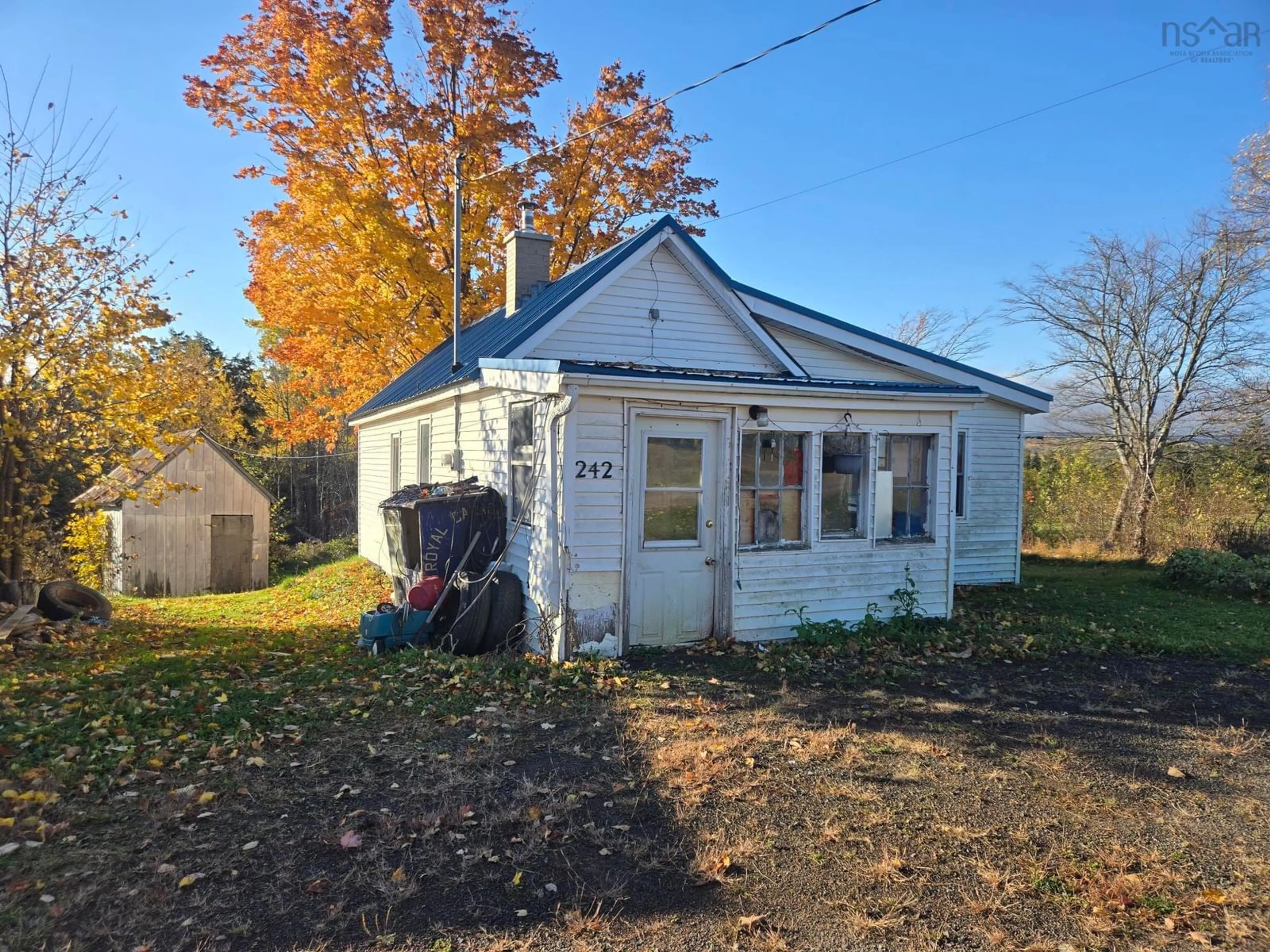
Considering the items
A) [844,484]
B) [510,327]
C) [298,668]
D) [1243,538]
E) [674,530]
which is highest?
[510,327]

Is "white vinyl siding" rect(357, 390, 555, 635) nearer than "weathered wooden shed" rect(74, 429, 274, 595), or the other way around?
"white vinyl siding" rect(357, 390, 555, 635)

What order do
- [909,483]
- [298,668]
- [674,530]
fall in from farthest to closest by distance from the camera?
[909,483] → [674,530] → [298,668]

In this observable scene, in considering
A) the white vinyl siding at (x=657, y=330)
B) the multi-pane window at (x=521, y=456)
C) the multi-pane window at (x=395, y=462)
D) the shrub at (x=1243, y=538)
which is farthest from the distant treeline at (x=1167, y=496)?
the multi-pane window at (x=395, y=462)

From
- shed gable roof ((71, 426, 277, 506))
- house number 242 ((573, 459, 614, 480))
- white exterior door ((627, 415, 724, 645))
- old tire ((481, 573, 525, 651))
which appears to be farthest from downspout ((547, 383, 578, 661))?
shed gable roof ((71, 426, 277, 506))

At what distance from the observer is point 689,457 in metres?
7.95

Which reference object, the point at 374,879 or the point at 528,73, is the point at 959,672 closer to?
the point at 374,879

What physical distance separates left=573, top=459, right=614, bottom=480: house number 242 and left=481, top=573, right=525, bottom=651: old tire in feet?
5.52

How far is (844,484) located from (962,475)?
504cm

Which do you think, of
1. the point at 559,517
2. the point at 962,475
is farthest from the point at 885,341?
the point at 559,517

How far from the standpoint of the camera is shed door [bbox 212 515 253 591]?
20.1m

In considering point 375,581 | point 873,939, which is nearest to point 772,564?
point 873,939

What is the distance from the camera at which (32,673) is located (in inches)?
262

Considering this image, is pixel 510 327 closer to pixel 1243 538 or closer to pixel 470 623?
pixel 470 623

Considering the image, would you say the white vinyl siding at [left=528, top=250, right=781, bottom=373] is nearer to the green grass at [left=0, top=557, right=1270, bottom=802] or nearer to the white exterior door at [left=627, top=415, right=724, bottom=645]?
the white exterior door at [left=627, top=415, right=724, bottom=645]
